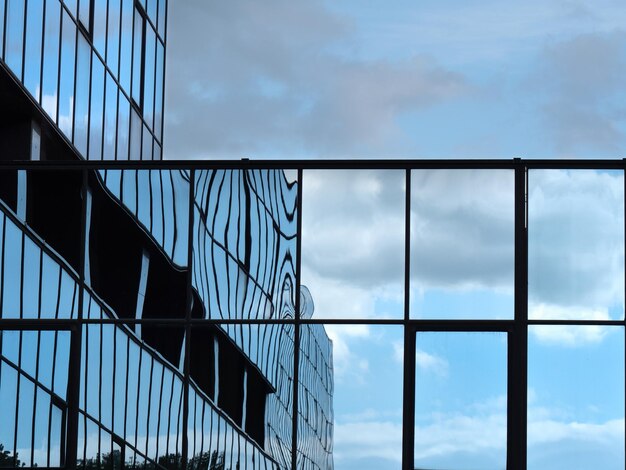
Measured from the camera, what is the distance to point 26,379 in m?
19.5

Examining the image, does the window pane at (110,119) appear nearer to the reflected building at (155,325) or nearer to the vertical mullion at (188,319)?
the reflected building at (155,325)

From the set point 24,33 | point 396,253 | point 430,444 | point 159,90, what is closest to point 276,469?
point 430,444

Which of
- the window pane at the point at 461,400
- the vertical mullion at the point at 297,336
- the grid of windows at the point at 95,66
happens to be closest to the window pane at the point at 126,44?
the grid of windows at the point at 95,66

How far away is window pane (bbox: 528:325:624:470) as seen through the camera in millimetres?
18703

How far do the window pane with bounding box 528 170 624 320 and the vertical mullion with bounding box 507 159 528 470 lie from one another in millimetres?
103

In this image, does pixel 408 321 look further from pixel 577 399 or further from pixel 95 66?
pixel 95 66

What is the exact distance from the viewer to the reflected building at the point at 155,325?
62.7ft

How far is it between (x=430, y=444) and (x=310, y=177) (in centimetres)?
437

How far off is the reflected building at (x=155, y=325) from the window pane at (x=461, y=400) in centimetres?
138

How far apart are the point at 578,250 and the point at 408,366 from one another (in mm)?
3037

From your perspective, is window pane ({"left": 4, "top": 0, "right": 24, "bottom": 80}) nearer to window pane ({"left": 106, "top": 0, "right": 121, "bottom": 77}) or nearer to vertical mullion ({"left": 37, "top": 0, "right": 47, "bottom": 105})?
vertical mullion ({"left": 37, "top": 0, "right": 47, "bottom": 105})

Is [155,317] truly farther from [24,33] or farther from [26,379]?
[24,33]

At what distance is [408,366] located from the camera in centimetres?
1912

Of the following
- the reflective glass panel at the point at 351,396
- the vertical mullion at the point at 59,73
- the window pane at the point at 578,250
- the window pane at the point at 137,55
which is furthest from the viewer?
the window pane at the point at 137,55
